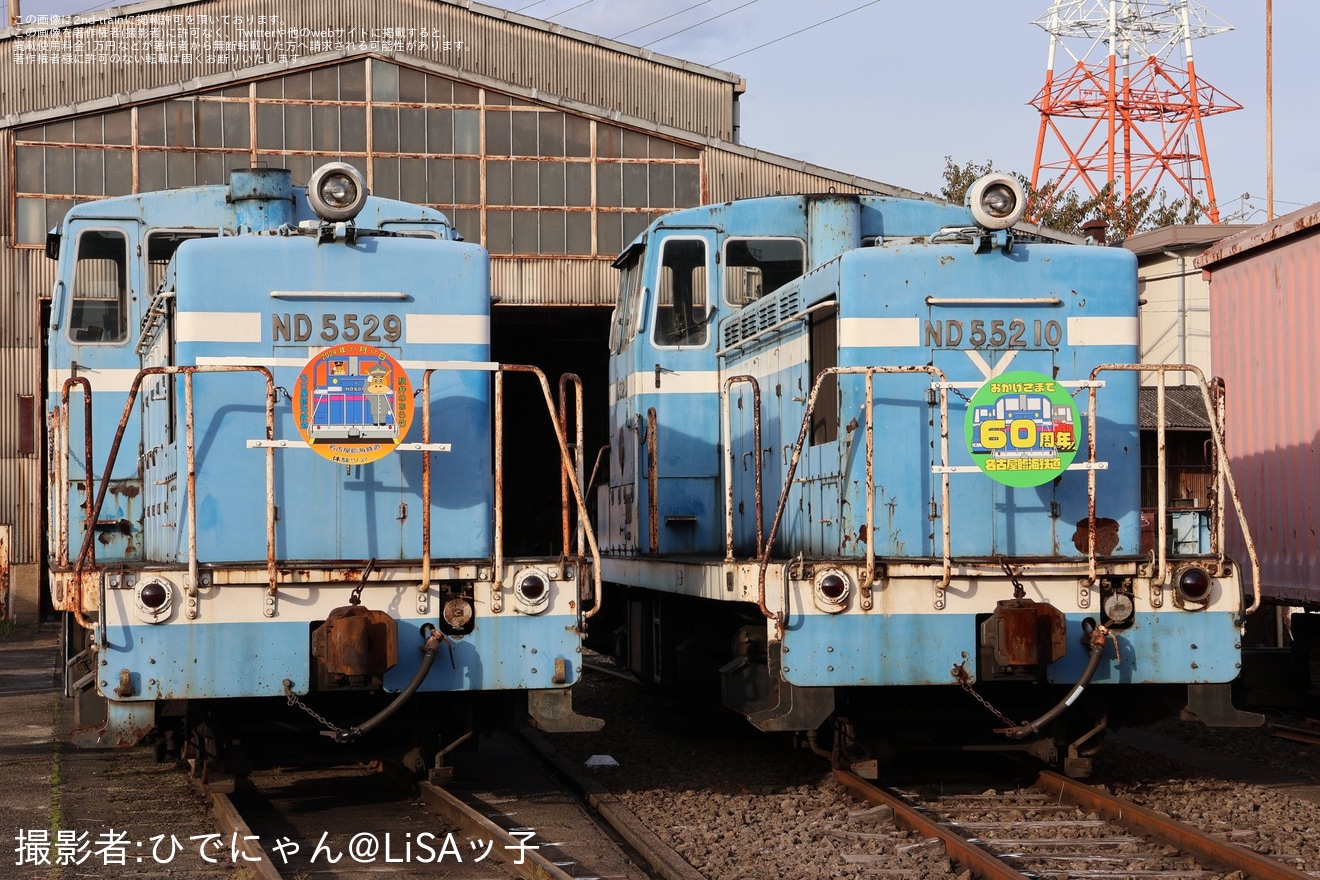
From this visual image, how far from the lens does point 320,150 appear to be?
21625mm

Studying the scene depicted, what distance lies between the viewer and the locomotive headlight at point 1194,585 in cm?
721

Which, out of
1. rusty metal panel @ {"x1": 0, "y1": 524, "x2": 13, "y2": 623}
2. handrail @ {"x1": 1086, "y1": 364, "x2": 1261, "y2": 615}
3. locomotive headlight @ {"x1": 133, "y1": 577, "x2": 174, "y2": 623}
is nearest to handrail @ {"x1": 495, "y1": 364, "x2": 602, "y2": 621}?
locomotive headlight @ {"x1": 133, "y1": 577, "x2": 174, "y2": 623}

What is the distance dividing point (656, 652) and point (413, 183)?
43.3 feet

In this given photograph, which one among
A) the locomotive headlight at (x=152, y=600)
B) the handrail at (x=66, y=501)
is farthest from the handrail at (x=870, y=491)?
the handrail at (x=66, y=501)

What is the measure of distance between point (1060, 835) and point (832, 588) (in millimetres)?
1544

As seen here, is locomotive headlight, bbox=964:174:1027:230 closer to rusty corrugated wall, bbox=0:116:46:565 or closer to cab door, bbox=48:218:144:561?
cab door, bbox=48:218:144:561

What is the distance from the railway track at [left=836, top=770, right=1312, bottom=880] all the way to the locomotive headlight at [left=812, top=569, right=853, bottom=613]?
1054 millimetres

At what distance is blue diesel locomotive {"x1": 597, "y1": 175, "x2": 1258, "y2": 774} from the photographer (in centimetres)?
721


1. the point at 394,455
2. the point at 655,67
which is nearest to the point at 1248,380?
the point at 394,455

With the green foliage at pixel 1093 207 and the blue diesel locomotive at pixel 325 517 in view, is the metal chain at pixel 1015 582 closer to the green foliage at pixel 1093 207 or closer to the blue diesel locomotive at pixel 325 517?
the blue diesel locomotive at pixel 325 517

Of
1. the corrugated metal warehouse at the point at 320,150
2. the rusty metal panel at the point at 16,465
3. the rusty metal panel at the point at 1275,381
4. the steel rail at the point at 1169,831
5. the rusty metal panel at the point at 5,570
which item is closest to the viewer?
the steel rail at the point at 1169,831

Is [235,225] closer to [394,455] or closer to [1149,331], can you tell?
[394,455]

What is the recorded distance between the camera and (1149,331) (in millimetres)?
23844

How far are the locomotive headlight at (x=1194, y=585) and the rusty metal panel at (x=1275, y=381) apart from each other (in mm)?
2898
